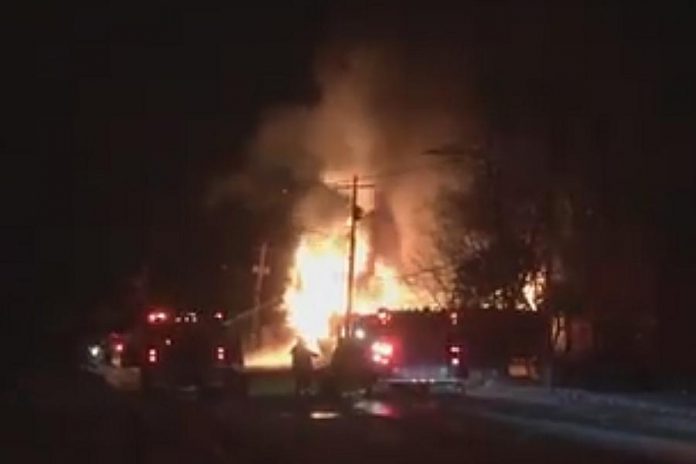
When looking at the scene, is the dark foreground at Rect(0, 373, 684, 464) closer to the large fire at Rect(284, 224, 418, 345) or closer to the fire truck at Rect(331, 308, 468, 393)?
the fire truck at Rect(331, 308, 468, 393)

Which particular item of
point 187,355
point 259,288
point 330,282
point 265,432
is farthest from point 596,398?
point 259,288

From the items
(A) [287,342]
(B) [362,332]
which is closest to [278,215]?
(A) [287,342]

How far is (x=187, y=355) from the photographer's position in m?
41.4

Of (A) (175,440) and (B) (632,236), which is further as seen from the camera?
(B) (632,236)

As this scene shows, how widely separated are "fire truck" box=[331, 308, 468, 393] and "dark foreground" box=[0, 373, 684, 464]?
167cm

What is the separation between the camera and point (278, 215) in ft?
267

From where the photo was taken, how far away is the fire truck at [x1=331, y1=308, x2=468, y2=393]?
39969 millimetres

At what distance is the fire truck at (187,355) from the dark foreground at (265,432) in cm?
290

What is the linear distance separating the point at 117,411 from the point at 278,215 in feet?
162

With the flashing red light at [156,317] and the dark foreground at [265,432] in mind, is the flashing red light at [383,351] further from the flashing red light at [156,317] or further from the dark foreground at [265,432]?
the flashing red light at [156,317]

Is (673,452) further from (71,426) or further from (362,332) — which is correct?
(362,332)

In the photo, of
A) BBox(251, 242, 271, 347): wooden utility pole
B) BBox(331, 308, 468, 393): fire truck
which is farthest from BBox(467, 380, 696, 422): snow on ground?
BBox(251, 242, 271, 347): wooden utility pole

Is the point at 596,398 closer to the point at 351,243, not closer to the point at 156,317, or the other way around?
the point at 156,317

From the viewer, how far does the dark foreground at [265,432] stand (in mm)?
21281
